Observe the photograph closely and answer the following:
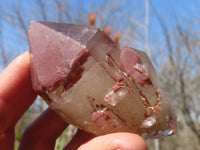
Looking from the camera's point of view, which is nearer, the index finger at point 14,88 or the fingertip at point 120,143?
the fingertip at point 120,143

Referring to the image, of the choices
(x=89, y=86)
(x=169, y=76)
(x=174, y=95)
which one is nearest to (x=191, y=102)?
(x=174, y=95)

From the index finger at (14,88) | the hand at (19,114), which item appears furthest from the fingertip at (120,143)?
the index finger at (14,88)

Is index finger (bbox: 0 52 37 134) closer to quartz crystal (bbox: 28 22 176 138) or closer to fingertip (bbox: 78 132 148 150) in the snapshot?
quartz crystal (bbox: 28 22 176 138)

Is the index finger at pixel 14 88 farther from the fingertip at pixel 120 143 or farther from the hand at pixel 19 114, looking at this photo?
the fingertip at pixel 120 143

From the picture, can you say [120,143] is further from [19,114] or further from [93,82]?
[19,114]

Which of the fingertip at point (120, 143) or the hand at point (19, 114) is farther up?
the hand at point (19, 114)

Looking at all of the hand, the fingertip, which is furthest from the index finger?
the fingertip
